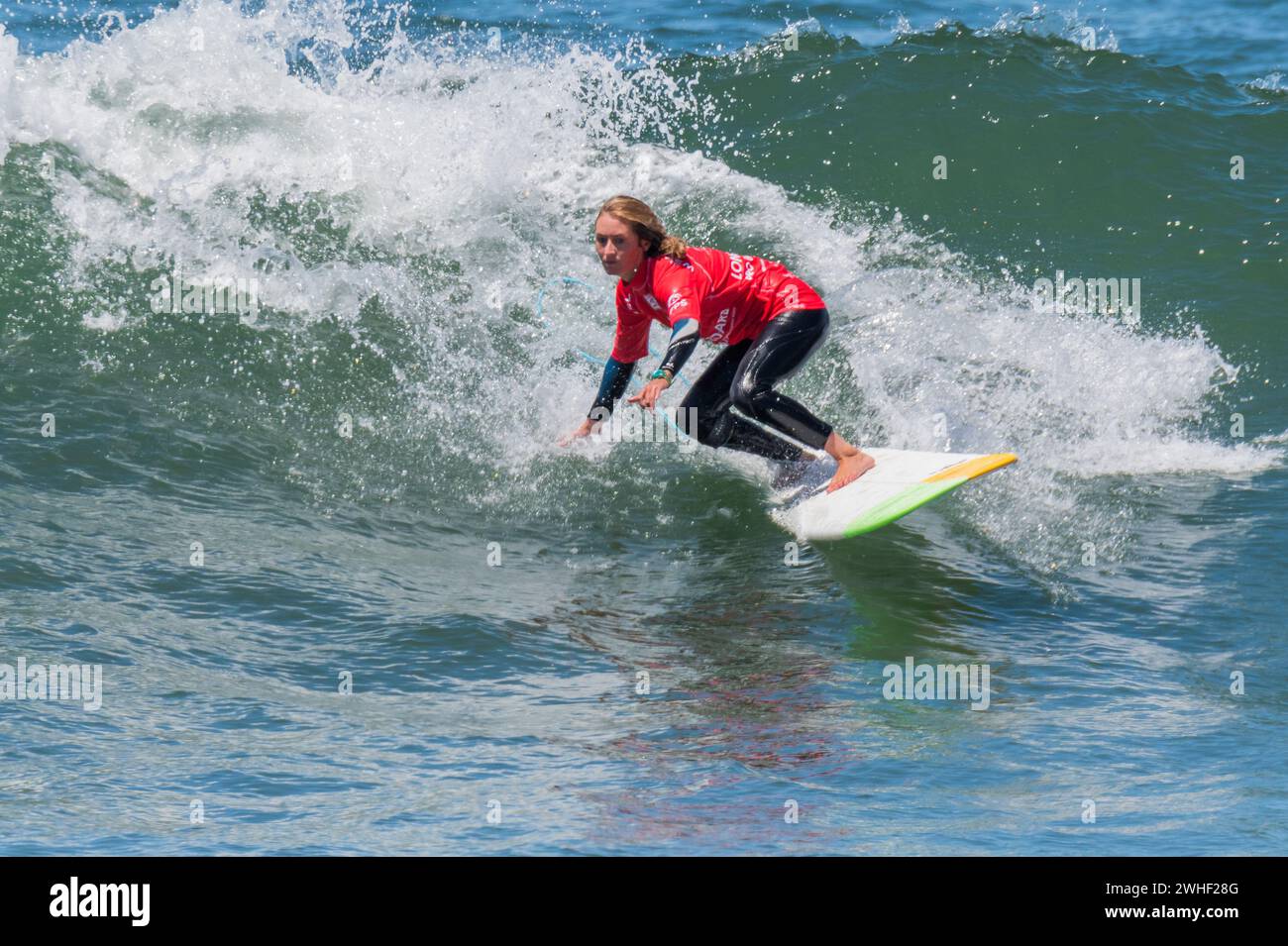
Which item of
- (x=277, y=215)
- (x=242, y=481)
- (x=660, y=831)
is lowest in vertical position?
(x=660, y=831)

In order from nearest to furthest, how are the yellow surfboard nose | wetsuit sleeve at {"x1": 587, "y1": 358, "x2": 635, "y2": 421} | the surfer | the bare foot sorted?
1. the surfer
2. the yellow surfboard nose
3. wetsuit sleeve at {"x1": 587, "y1": 358, "x2": 635, "y2": 421}
4. the bare foot

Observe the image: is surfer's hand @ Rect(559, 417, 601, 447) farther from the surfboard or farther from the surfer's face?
the surfboard

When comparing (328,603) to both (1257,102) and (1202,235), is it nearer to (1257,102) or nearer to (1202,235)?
(1202,235)

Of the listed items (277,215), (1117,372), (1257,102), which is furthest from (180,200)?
(1257,102)

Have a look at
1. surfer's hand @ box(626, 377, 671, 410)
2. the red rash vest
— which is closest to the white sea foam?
the red rash vest

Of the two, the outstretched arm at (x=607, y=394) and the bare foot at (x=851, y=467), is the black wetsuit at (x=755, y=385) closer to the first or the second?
the outstretched arm at (x=607, y=394)

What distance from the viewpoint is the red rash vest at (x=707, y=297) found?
6406mm

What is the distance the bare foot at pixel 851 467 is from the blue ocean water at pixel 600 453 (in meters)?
0.40

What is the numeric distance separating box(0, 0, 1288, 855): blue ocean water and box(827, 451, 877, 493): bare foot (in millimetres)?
402

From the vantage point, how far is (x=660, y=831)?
423 cm

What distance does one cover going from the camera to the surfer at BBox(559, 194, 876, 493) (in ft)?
20.6

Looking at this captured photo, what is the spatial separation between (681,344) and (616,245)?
1.74 feet

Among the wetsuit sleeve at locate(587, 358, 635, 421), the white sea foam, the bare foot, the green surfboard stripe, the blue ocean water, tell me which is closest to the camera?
the blue ocean water

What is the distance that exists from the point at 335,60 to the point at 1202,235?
7.79 m
